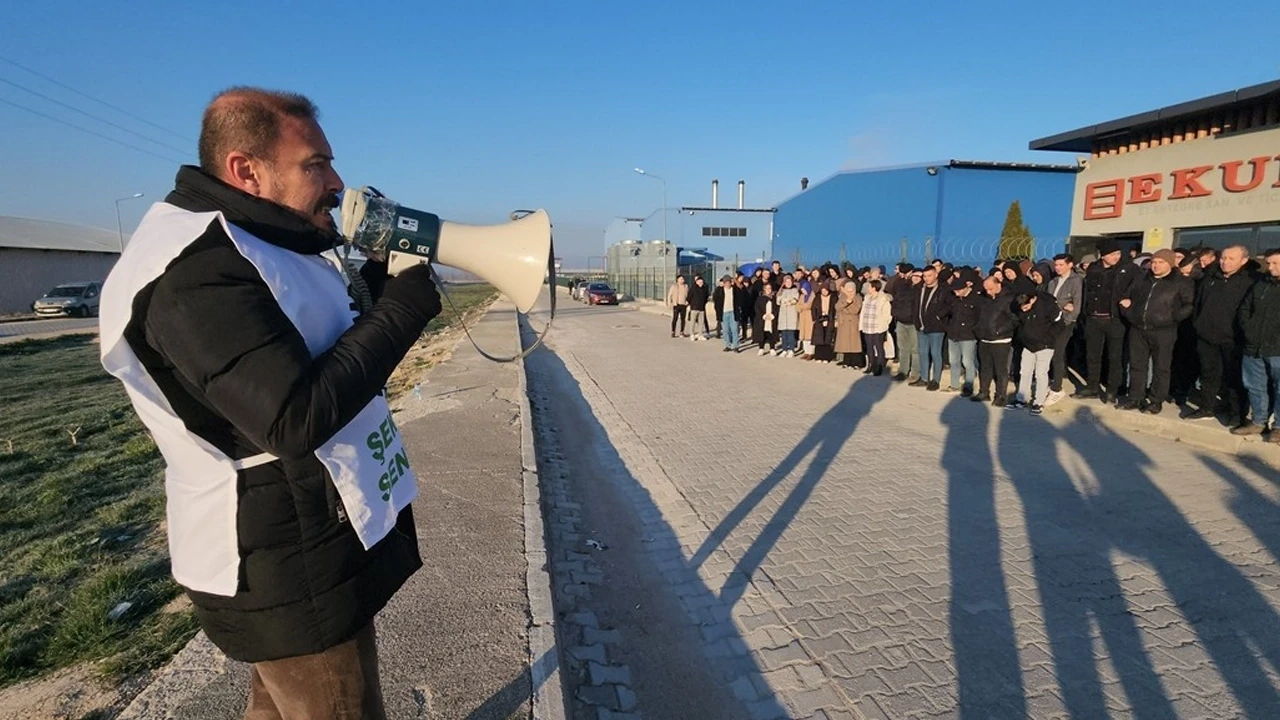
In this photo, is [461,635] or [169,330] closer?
[169,330]

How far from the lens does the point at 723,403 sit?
9.78 meters

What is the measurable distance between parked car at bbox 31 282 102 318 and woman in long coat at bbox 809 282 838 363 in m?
31.8

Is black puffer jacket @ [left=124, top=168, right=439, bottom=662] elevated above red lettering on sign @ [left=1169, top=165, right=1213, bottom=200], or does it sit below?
below

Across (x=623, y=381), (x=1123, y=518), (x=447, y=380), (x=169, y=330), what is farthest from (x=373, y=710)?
(x=623, y=381)

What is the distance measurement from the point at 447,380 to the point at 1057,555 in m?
8.38

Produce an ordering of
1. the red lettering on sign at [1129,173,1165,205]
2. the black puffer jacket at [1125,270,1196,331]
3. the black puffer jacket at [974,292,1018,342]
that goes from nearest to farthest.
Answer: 1. the black puffer jacket at [1125,270,1196,331]
2. the black puffer jacket at [974,292,1018,342]
3. the red lettering on sign at [1129,173,1165,205]

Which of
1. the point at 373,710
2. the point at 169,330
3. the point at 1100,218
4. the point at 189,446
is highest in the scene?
the point at 1100,218

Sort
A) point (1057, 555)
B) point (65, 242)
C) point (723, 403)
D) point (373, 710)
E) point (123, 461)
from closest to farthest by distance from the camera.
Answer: point (373, 710) < point (1057, 555) < point (123, 461) < point (723, 403) < point (65, 242)

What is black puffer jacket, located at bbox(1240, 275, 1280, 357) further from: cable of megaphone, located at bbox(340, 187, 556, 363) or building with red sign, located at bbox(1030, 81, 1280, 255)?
cable of megaphone, located at bbox(340, 187, 556, 363)

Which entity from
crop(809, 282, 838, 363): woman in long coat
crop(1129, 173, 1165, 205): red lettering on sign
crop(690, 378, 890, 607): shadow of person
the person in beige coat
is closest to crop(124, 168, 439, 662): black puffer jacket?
crop(690, 378, 890, 607): shadow of person

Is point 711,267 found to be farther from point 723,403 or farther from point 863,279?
point 723,403

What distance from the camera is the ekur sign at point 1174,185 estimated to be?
9956mm

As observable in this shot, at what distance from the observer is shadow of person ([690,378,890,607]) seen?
177 inches

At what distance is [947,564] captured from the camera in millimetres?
4395
